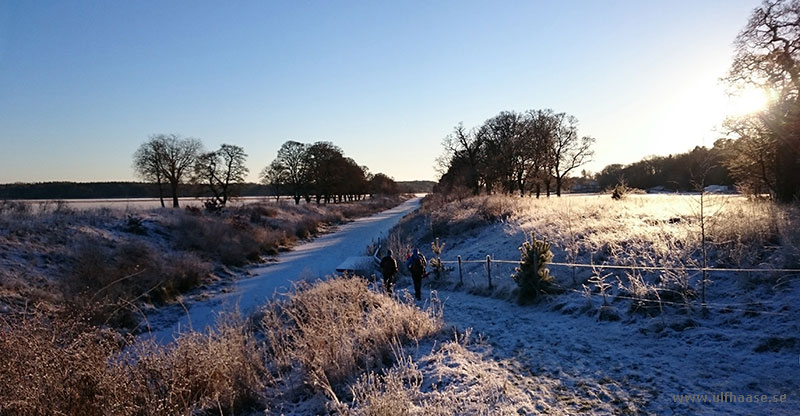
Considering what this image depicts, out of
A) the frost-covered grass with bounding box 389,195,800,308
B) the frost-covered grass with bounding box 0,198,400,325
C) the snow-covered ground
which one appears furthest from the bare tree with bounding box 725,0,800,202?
the frost-covered grass with bounding box 0,198,400,325

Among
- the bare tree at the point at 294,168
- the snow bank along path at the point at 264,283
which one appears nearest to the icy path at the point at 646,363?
the snow bank along path at the point at 264,283

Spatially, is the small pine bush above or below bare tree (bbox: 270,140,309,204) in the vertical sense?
below

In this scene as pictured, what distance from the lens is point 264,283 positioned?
753 inches

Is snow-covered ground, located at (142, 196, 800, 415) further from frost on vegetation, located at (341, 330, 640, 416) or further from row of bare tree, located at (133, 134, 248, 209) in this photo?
row of bare tree, located at (133, 134, 248, 209)

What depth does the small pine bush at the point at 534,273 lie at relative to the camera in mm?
9945

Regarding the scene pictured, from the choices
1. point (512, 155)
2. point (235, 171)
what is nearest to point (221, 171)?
point (235, 171)

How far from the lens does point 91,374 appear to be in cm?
422

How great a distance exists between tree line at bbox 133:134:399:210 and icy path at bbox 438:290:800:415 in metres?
39.6

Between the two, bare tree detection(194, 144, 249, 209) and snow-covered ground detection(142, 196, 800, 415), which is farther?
bare tree detection(194, 144, 249, 209)

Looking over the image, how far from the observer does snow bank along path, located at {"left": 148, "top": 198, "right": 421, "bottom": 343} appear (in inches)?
519

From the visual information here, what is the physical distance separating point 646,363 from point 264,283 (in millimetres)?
16759

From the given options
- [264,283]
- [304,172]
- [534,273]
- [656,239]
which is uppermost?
[304,172]

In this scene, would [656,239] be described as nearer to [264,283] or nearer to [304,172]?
[264,283]

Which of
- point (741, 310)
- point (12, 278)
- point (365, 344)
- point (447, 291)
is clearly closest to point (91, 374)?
point (365, 344)
